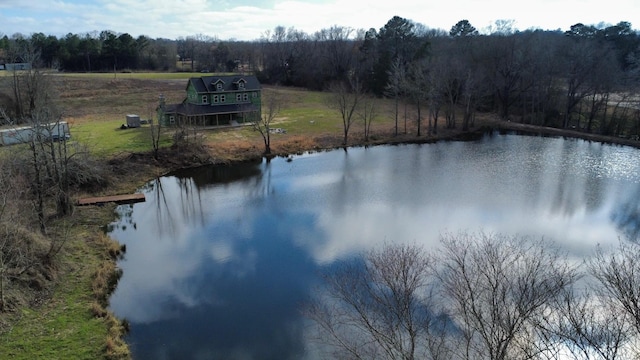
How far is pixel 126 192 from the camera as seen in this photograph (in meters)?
28.4

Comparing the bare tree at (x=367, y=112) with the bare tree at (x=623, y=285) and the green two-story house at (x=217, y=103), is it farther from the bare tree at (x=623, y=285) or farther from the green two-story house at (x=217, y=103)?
the bare tree at (x=623, y=285)

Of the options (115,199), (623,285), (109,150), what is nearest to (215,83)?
(109,150)

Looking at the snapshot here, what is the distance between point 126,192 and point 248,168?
8.95m

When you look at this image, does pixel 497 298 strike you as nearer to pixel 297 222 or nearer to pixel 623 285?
pixel 623 285

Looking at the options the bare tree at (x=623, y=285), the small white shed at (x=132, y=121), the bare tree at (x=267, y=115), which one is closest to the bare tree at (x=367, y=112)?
the bare tree at (x=267, y=115)

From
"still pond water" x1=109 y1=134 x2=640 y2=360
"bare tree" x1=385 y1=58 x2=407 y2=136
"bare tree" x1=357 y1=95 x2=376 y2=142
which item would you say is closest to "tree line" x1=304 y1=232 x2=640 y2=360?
"still pond water" x1=109 y1=134 x2=640 y2=360

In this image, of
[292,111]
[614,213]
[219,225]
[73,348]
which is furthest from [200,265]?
[292,111]

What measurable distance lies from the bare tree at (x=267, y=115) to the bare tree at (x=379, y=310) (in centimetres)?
2162

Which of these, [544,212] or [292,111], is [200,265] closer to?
[544,212]

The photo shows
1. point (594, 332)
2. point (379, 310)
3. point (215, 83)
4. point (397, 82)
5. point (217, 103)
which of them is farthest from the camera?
point (217, 103)

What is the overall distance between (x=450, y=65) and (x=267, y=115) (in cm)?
2036

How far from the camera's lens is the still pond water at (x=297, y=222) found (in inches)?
607

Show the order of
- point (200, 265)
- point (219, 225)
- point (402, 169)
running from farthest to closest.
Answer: point (402, 169)
point (219, 225)
point (200, 265)

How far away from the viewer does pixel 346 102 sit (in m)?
48.6
